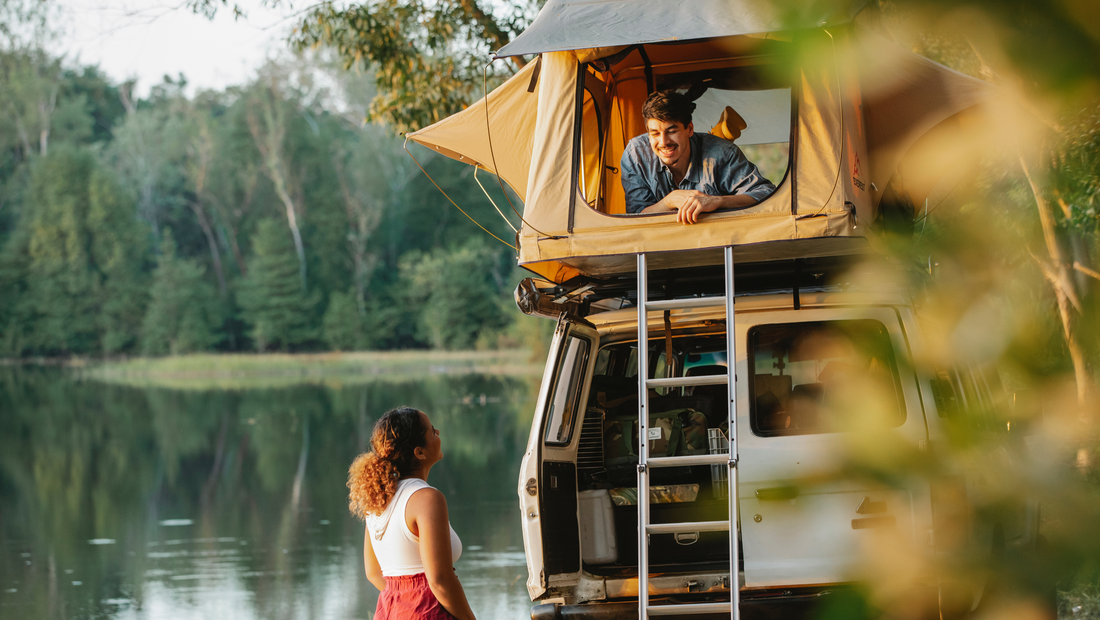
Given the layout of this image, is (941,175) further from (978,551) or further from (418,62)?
(418,62)

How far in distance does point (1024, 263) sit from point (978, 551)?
15 cm

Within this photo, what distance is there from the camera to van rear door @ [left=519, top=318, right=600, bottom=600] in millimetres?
4949

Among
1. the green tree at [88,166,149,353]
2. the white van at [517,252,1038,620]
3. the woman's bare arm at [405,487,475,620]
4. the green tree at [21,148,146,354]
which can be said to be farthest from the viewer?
the green tree at [88,166,149,353]

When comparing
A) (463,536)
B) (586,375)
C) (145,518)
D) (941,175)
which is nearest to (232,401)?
(145,518)

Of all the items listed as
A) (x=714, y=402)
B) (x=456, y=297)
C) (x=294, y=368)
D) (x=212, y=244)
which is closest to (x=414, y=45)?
(x=714, y=402)

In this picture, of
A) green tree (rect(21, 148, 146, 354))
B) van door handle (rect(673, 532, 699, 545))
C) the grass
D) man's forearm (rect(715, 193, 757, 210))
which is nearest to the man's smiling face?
man's forearm (rect(715, 193, 757, 210))

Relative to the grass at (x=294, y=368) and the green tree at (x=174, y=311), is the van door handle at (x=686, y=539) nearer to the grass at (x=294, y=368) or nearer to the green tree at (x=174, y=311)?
the grass at (x=294, y=368)

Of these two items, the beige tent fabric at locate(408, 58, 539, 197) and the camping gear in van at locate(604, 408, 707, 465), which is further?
the beige tent fabric at locate(408, 58, 539, 197)

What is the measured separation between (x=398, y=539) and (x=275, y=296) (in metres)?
56.8

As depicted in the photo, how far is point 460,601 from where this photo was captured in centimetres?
373

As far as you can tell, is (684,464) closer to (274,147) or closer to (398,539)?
(398,539)

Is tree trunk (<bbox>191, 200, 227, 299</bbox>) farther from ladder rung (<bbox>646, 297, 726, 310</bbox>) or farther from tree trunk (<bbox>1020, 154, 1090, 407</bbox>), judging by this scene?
tree trunk (<bbox>1020, 154, 1090, 407</bbox>)

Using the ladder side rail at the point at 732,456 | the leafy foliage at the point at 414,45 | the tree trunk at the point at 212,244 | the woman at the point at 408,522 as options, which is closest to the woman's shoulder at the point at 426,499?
the woman at the point at 408,522

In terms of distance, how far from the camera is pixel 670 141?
5305mm
